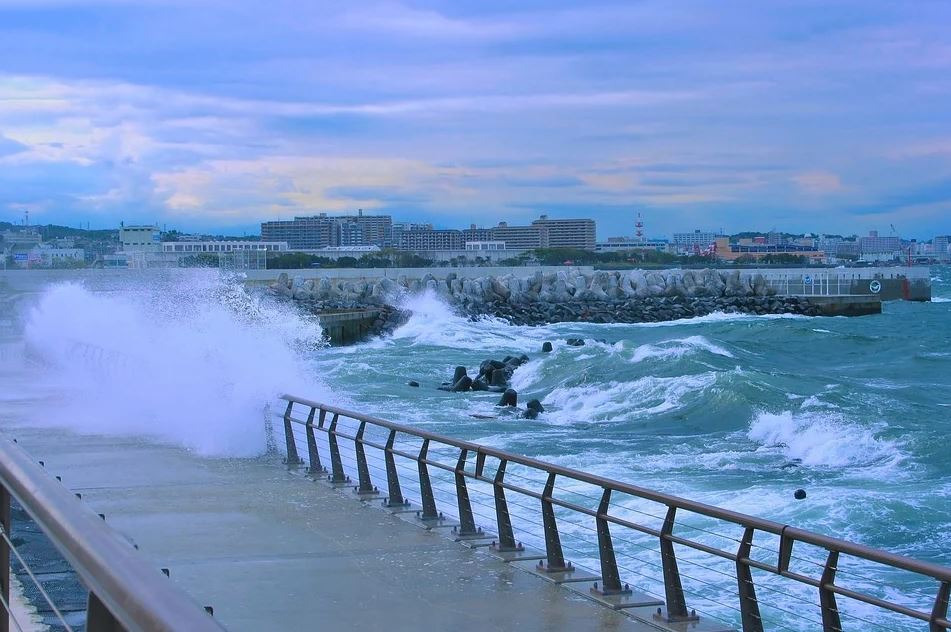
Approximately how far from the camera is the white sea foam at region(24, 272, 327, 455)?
16.2 metres

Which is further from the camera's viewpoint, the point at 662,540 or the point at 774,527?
the point at 662,540

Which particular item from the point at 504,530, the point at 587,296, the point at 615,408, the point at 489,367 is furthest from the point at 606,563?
the point at 587,296

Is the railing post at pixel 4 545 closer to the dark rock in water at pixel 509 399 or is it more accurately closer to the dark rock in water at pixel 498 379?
the dark rock in water at pixel 509 399

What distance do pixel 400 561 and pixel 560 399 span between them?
75.0ft

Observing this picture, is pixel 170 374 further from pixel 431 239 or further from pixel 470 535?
pixel 431 239

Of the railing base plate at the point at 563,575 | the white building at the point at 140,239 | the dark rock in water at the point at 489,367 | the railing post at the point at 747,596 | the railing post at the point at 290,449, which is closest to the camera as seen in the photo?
the railing post at the point at 747,596

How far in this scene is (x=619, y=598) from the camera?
799cm

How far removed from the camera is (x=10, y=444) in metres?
3.43

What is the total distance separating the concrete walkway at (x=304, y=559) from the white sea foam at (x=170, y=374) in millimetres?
2384

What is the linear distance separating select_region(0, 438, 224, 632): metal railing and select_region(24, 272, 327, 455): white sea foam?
1292cm

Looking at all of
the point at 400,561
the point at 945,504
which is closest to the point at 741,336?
the point at 945,504

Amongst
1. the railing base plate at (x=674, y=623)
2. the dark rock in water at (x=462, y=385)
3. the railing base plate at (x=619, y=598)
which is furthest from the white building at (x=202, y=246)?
the railing base plate at (x=674, y=623)

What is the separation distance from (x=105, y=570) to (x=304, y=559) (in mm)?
7280

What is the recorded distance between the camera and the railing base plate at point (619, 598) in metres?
7.83
